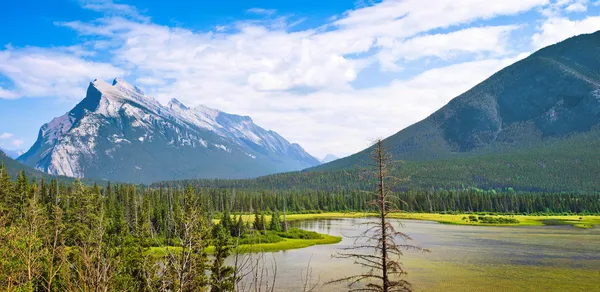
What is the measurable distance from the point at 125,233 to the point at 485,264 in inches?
2332

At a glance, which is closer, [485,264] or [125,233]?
[485,264]

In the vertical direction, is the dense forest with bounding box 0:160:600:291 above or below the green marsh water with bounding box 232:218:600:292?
above

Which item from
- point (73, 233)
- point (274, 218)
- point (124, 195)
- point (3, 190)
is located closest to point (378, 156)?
point (73, 233)

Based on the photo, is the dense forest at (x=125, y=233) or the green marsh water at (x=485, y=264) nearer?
the dense forest at (x=125, y=233)

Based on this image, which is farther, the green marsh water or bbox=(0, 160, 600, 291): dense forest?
the green marsh water

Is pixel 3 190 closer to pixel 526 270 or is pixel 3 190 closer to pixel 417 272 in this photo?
pixel 417 272

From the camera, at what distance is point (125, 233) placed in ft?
272

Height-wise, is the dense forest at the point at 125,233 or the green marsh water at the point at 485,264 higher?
the dense forest at the point at 125,233

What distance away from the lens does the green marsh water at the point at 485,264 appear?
53.2m

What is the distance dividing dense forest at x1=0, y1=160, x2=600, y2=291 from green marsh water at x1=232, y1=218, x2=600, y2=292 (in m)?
9.43

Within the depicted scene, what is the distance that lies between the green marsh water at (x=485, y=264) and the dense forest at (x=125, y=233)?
9.43m

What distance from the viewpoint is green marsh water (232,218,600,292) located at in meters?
53.2

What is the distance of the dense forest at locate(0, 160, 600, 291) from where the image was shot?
1998cm

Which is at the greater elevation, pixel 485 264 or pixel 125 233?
pixel 125 233
